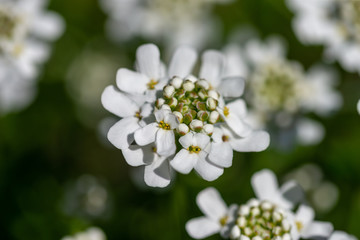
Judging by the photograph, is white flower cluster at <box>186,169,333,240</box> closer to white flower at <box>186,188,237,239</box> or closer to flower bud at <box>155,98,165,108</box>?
white flower at <box>186,188,237,239</box>

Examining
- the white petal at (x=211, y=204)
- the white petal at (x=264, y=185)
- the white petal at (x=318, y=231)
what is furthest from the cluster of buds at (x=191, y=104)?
the white petal at (x=318, y=231)

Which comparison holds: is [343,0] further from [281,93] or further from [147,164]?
[147,164]

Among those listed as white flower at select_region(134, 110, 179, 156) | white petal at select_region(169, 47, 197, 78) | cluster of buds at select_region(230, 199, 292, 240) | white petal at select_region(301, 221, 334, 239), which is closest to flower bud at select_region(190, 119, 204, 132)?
white flower at select_region(134, 110, 179, 156)

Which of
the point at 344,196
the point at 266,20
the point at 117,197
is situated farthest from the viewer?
the point at 266,20

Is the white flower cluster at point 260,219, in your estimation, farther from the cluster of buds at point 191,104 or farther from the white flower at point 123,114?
the white flower at point 123,114

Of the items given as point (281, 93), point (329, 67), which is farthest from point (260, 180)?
point (329, 67)

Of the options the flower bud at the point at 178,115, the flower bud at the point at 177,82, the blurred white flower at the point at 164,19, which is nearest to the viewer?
the flower bud at the point at 178,115
